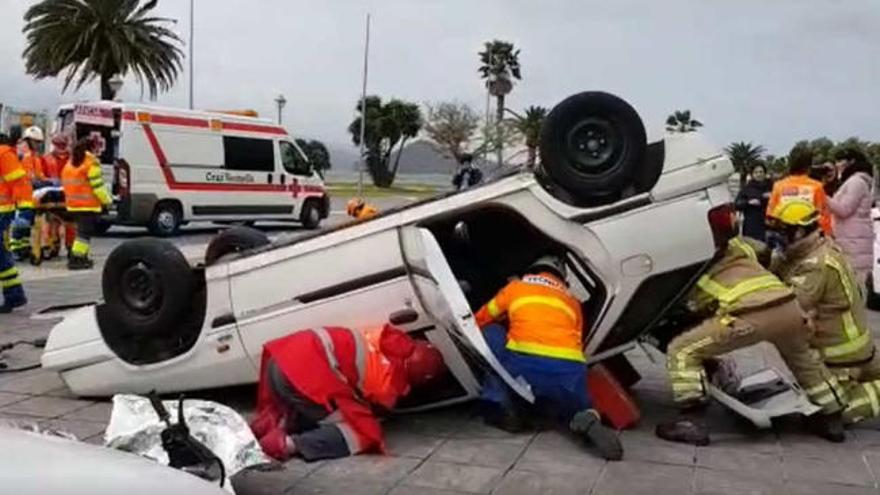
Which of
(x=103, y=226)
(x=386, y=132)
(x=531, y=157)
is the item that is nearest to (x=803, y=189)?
(x=531, y=157)

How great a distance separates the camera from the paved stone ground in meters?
4.57

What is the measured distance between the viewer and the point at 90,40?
141 feet

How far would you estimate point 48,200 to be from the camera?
45.1 ft

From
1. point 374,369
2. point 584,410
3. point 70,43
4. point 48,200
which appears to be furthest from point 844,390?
point 70,43

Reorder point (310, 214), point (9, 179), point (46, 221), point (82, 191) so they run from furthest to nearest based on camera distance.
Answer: point (310, 214) → point (46, 221) → point (82, 191) → point (9, 179)

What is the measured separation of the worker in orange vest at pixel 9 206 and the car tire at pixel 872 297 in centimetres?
837

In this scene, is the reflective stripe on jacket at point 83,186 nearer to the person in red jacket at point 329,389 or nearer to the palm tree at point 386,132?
the person in red jacket at point 329,389

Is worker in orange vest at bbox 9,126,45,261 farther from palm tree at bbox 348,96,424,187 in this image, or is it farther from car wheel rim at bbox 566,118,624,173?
palm tree at bbox 348,96,424,187

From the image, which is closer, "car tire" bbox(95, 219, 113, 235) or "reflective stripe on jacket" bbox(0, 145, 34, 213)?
"reflective stripe on jacket" bbox(0, 145, 34, 213)

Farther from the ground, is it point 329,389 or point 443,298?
point 443,298

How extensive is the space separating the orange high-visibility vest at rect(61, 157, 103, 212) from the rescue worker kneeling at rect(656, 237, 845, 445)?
9081 mm

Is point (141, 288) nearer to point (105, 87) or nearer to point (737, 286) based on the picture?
point (737, 286)

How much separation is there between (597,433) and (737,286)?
109 centimetres

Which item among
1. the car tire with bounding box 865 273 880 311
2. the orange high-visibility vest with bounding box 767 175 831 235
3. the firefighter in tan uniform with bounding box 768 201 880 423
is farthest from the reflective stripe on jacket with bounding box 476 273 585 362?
the car tire with bounding box 865 273 880 311
